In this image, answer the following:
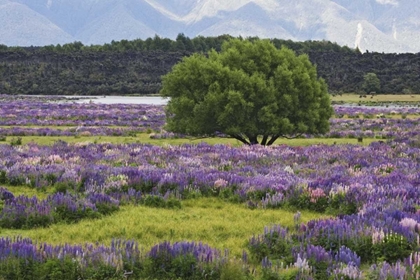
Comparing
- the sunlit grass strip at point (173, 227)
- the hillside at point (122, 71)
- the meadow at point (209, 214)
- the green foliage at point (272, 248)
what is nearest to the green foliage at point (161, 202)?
the meadow at point (209, 214)

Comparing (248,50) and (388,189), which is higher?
(248,50)

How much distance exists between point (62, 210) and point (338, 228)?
207 inches

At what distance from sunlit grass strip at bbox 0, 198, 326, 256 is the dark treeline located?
127m

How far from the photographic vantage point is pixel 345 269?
22.6 feet

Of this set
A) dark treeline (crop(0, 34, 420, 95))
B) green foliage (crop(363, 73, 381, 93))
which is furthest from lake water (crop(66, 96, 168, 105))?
green foliage (crop(363, 73, 381, 93))

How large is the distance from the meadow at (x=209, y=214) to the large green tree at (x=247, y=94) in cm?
484

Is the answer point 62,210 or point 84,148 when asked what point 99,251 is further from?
point 84,148

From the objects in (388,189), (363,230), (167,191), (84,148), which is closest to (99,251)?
(363,230)

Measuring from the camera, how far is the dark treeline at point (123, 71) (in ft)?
465

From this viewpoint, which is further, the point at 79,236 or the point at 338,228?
the point at 79,236

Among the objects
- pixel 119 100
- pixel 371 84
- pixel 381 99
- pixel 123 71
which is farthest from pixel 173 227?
pixel 123 71

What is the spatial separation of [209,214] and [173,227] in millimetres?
1587

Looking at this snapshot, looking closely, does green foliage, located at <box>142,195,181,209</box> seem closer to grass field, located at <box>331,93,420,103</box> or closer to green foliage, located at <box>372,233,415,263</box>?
green foliage, located at <box>372,233,415,263</box>

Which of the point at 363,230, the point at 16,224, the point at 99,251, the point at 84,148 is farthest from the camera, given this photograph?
the point at 84,148
